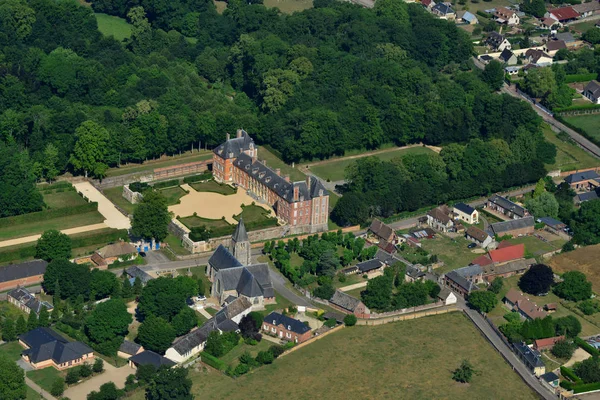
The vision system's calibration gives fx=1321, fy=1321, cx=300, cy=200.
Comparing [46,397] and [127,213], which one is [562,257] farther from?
[46,397]

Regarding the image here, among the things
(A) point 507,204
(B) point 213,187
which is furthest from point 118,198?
(A) point 507,204

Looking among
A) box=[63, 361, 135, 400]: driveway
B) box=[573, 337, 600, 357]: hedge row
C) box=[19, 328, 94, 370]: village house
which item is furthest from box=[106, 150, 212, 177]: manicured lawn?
box=[573, 337, 600, 357]: hedge row

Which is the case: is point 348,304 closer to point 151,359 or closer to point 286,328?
point 286,328

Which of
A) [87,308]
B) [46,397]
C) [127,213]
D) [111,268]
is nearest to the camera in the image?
[46,397]

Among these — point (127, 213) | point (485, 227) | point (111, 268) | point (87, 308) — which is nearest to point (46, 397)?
point (87, 308)

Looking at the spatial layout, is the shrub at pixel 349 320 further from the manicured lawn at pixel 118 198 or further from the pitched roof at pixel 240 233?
the manicured lawn at pixel 118 198

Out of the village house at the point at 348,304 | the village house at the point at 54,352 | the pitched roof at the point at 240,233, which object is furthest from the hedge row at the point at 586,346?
the village house at the point at 54,352
